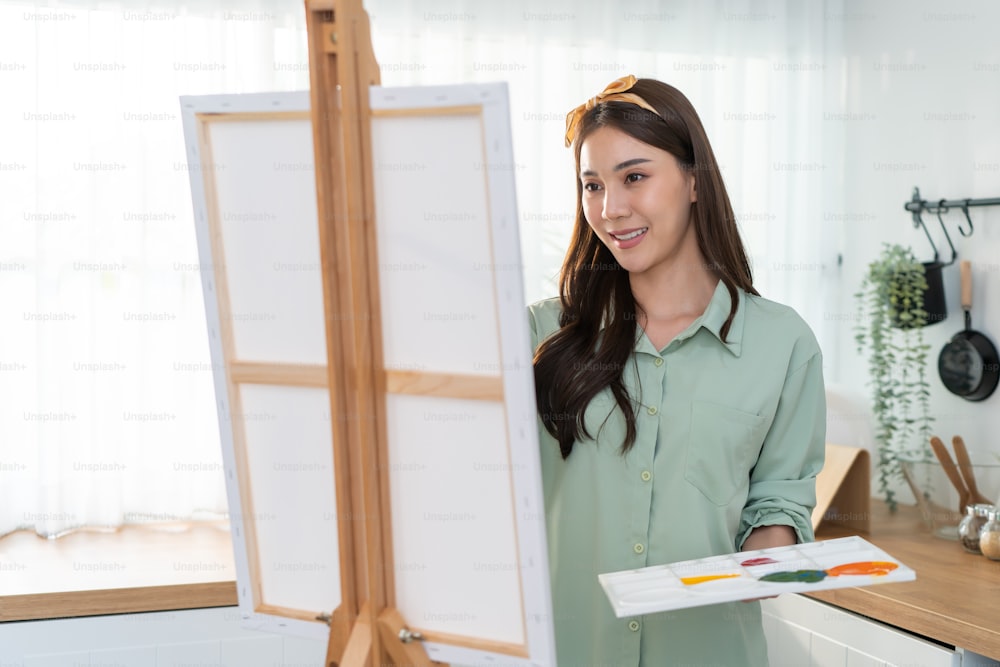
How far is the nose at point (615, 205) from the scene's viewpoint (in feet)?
4.13

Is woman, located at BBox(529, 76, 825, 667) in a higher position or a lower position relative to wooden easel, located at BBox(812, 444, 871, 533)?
higher

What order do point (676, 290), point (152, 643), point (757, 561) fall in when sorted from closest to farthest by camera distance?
1. point (757, 561)
2. point (676, 290)
3. point (152, 643)

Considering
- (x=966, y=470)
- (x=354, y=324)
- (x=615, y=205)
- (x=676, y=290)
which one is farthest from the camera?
(x=966, y=470)

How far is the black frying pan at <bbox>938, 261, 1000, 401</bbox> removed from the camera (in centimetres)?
220

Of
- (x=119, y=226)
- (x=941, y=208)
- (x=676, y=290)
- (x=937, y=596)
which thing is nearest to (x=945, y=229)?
(x=941, y=208)

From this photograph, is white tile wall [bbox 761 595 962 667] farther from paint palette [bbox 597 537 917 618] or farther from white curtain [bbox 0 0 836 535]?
white curtain [bbox 0 0 836 535]

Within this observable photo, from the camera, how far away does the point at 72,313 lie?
2160 mm

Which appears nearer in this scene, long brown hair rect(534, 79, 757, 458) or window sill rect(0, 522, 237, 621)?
long brown hair rect(534, 79, 757, 458)

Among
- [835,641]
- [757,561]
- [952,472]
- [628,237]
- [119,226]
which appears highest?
[119,226]

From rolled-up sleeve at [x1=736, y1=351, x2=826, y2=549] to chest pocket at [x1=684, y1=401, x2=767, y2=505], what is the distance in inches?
2.0

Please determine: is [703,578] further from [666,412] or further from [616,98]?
[616,98]

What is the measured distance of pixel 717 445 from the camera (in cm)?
131

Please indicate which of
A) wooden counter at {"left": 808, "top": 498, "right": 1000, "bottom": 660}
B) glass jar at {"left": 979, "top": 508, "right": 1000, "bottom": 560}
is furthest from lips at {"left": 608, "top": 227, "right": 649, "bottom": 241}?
glass jar at {"left": 979, "top": 508, "right": 1000, "bottom": 560}

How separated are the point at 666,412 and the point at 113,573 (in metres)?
1.16
